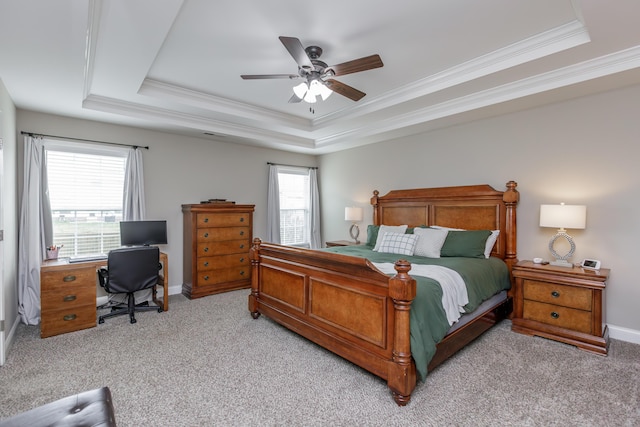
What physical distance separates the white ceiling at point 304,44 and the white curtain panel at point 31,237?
0.67 metres

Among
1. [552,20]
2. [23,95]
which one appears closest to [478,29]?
[552,20]

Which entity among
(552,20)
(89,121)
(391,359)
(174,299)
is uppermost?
(552,20)

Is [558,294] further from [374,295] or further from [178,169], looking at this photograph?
[178,169]

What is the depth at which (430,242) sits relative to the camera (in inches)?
149

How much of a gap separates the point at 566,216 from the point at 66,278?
527 centimetres

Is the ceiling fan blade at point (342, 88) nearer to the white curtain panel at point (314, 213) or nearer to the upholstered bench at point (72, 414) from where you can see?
the upholstered bench at point (72, 414)

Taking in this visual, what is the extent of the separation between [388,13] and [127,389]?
11.2ft

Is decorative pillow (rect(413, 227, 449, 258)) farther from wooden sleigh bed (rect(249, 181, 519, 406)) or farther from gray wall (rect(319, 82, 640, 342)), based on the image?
gray wall (rect(319, 82, 640, 342))

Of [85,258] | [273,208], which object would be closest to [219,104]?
[273,208]

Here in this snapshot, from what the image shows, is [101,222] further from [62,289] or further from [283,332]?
[283,332]

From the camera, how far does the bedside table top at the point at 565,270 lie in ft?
9.36

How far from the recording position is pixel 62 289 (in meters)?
3.33

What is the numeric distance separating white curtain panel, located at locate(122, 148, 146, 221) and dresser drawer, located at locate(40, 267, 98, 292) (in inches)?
41.8

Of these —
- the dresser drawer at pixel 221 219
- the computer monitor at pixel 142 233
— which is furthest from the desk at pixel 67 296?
the dresser drawer at pixel 221 219
